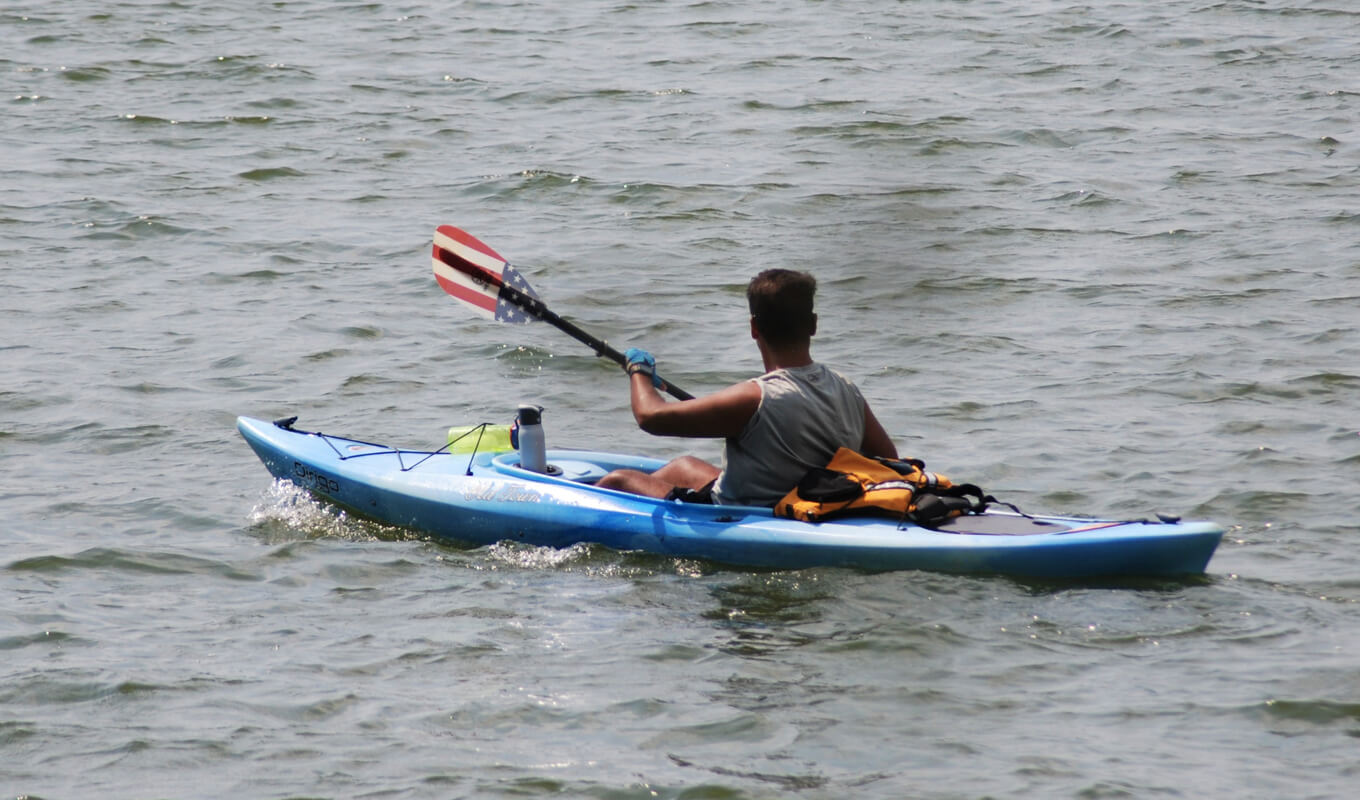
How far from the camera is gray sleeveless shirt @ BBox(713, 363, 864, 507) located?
5.21 m

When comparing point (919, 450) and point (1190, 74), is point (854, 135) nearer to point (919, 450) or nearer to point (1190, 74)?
point (1190, 74)

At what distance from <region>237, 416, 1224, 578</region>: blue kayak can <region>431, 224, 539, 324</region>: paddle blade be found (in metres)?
0.57

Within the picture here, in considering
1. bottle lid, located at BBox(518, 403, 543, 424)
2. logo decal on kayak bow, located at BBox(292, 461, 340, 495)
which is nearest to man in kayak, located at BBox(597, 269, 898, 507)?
bottle lid, located at BBox(518, 403, 543, 424)

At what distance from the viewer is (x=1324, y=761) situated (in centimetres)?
404

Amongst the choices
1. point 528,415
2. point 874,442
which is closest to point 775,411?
point 874,442

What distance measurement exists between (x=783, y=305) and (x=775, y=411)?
34 cm

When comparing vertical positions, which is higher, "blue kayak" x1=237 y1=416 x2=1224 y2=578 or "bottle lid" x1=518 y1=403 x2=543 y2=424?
"bottle lid" x1=518 y1=403 x2=543 y2=424

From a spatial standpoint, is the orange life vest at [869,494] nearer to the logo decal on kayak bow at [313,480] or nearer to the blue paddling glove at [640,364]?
the blue paddling glove at [640,364]

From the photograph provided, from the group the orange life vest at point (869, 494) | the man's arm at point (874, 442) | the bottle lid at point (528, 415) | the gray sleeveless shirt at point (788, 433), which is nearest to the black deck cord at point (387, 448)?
the bottle lid at point (528, 415)

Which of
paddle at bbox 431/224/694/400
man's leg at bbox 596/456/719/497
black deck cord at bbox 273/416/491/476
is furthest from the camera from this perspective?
paddle at bbox 431/224/694/400

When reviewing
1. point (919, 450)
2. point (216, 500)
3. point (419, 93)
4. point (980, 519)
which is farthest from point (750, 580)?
point (419, 93)

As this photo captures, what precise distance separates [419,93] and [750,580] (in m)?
9.68

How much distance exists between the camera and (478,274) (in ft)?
21.1

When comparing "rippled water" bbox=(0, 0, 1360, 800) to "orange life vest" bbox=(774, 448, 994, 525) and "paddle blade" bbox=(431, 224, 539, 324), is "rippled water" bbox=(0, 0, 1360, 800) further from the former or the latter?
"paddle blade" bbox=(431, 224, 539, 324)
